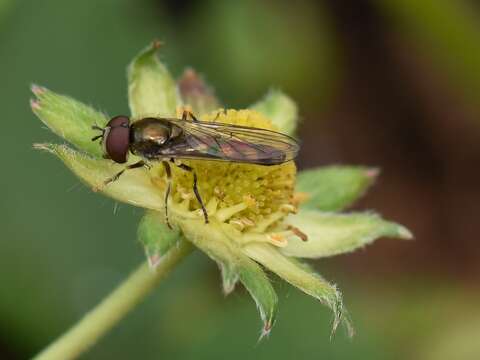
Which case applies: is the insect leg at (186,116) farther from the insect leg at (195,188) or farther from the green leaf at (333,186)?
the green leaf at (333,186)

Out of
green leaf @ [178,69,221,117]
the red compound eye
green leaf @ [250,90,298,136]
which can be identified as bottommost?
the red compound eye

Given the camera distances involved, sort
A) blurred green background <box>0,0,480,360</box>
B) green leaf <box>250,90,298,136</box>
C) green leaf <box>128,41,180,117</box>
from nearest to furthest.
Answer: green leaf <box>128,41,180,117</box> → green leaf <box>250,90,298,136</box> → blurred green background <box>0,0,480,360</box>

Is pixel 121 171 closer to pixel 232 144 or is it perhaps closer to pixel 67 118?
pixel 67 118

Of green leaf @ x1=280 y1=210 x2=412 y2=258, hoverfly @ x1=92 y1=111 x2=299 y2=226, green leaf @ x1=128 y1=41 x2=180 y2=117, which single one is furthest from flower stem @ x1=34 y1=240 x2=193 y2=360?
green leaf @ x1=128 y1=41 x2=180 y2=117

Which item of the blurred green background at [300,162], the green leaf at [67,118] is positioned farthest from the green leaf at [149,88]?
the blurred green background at [300,162]

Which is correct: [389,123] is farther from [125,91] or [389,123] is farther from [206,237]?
[206,237]

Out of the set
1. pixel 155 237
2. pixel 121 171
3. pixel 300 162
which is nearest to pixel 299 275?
pixel 155 237

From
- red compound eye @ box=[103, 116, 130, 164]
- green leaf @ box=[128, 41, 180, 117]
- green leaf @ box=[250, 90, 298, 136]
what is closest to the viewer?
red compound eye @ box=[103, 116, 130, 164]

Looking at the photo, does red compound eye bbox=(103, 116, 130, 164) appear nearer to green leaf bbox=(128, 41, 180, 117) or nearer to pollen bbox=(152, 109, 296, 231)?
pollen bbox=(152, 109, 296, 231)
